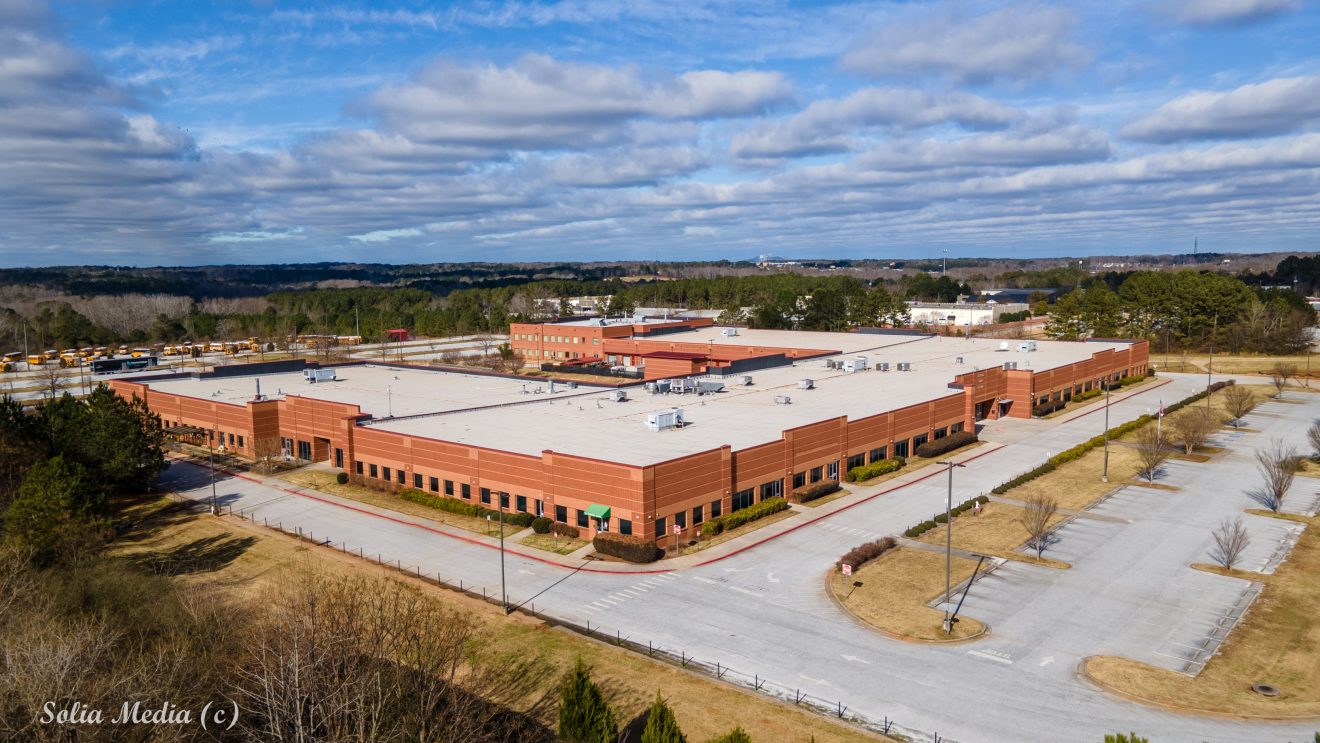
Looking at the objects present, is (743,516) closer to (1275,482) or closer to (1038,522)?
(1038,522)

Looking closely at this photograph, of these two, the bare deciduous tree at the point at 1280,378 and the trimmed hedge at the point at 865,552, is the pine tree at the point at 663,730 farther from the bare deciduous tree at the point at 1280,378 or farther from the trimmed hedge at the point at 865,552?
the bare deciduous tree at the point at 1280,378

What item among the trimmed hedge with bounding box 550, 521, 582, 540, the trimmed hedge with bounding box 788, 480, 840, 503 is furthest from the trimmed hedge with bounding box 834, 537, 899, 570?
the trimmed hedge with bounding box 550, 521, 582, 540

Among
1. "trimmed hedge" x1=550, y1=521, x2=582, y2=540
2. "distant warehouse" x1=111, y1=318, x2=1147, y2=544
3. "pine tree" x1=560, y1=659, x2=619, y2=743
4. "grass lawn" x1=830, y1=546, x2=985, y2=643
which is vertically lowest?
"grass lawn" x1=830, y1=546, x2=985, y2=643

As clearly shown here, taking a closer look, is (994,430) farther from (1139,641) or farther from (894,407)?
(1139,641)

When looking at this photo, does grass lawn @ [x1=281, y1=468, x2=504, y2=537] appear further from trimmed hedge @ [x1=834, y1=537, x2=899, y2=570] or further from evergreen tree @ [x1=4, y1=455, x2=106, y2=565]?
trimmed hedge @ [x1=834, y1=537, x2=899, y2=570]

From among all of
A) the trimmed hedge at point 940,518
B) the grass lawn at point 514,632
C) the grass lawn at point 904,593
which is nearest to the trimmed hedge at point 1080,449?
the trimmed hedge at point 940,518

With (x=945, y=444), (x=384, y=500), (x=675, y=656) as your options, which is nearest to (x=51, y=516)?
(x=384, y=500)

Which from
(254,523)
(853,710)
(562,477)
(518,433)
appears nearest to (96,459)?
(254,523)
